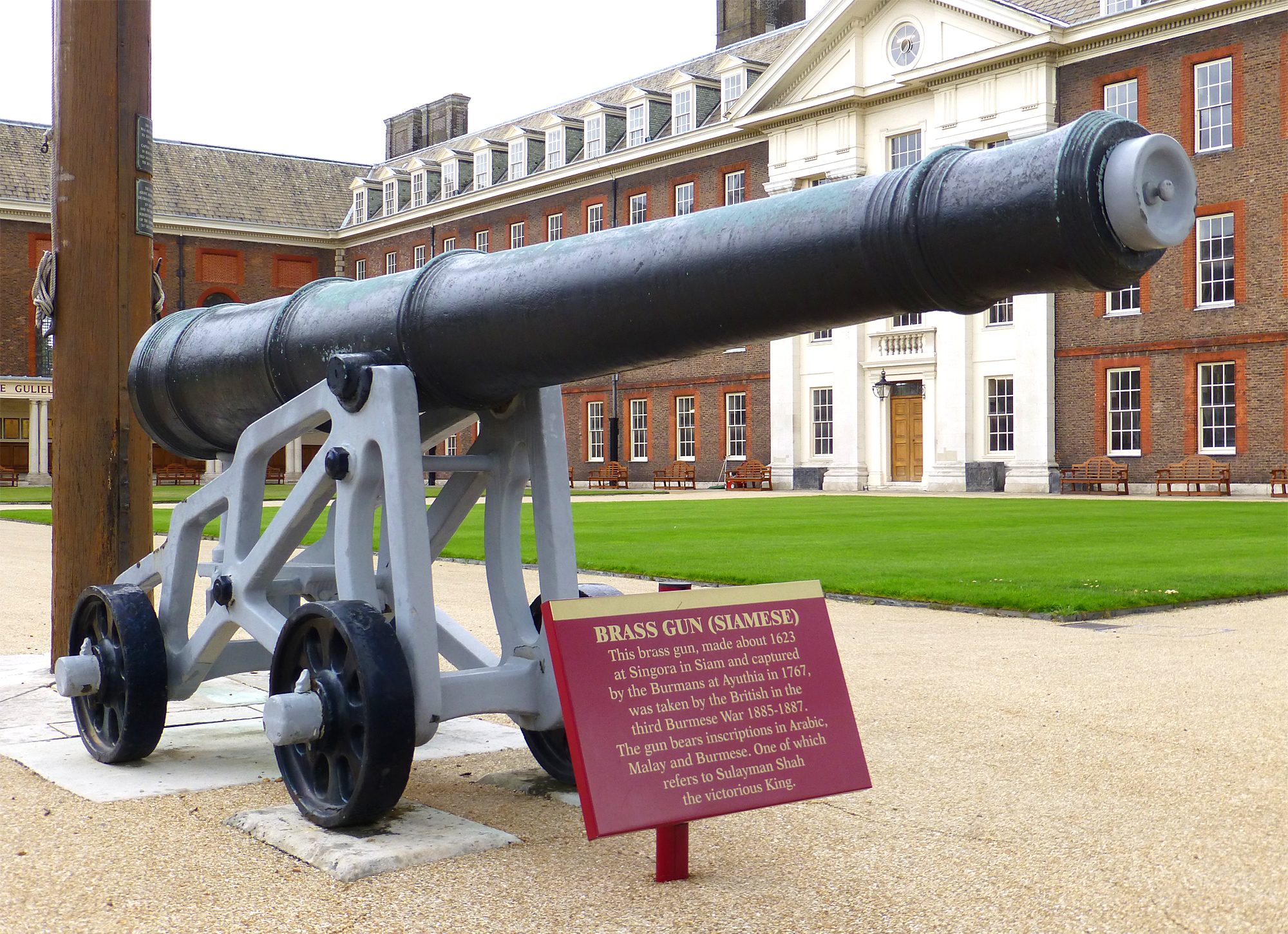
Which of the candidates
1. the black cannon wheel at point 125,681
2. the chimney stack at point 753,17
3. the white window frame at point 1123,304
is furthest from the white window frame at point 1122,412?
the black cannon wheel at point 125,681

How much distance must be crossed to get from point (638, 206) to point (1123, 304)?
15.5 metres

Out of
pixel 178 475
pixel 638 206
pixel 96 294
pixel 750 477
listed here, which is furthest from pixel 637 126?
pixel 96 294

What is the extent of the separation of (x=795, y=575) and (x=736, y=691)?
7.58 meters

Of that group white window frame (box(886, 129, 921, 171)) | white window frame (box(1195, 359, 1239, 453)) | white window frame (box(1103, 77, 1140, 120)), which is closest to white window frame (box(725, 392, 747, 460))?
white window frame (box(886, 129, 921, 171))

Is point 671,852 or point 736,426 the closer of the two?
point 671,852

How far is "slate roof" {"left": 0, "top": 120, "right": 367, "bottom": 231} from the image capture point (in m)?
46.5

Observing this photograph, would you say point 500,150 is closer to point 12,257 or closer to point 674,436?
point 674,436

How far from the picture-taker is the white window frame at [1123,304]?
27469 millimetres

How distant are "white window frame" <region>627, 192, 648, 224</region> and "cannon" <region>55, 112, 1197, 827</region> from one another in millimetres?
34145

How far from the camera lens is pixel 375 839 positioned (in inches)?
143

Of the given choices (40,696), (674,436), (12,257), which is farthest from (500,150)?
(40,696)

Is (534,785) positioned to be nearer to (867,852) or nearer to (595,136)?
(867,852)

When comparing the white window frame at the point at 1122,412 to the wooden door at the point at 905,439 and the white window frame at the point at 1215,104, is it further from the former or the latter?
the wooden door at the point at 905,439

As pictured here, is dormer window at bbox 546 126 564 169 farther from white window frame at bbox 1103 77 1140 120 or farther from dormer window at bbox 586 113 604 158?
white window frame at bbox 1103 77 1140 120
